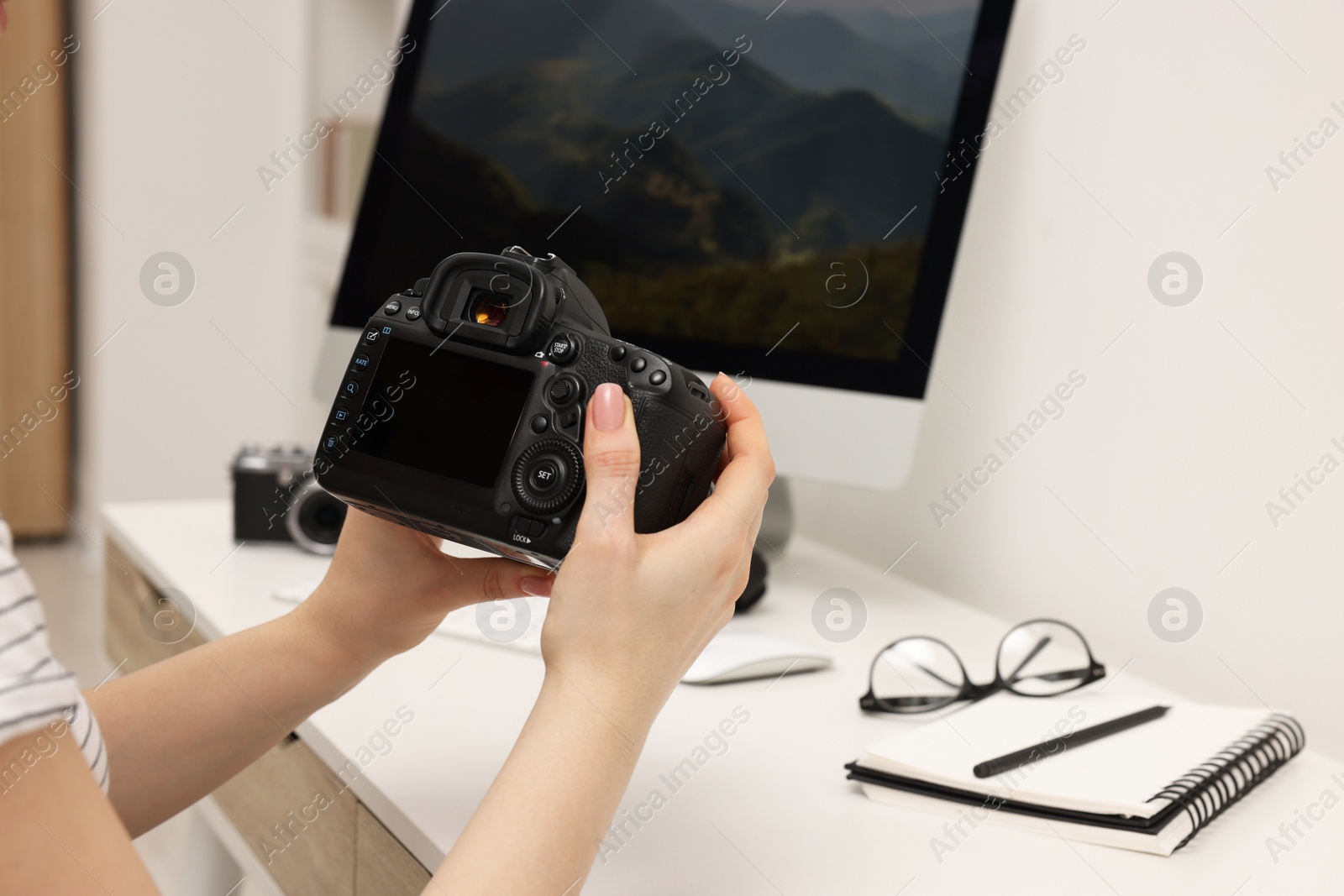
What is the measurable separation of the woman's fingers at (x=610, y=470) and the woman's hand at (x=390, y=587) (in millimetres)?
136

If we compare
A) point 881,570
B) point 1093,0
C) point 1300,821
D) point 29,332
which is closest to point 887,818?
point 1300,821

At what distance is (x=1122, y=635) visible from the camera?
82 cm

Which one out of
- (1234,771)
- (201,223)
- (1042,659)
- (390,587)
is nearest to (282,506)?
(390,587)

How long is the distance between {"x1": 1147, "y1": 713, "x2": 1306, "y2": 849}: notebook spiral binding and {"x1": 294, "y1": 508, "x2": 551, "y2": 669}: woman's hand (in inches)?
13.4

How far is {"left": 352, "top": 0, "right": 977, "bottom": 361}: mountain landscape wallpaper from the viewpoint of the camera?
2.74 feet

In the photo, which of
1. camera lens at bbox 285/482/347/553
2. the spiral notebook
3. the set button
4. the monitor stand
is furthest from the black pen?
camera lens at bbox 285/482/347/553

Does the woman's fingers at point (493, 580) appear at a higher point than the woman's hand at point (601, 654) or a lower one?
lower

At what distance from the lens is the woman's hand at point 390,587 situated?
22.5 inches

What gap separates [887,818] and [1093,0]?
0.66m

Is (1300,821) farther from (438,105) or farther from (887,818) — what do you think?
(438,105)

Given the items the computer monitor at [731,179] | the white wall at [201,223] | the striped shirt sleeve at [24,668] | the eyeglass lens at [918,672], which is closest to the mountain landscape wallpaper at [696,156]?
the computer monitor at [731,179]

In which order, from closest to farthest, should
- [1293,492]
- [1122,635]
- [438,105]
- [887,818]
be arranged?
[887,818] < [1293,492] < [1122,635] < [438,105]

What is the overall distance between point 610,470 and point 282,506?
0.57 meters

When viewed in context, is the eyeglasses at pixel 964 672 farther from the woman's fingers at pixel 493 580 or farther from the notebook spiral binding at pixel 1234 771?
the woman's fingers at pixel 493 580
